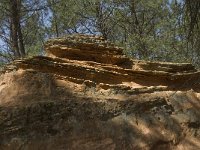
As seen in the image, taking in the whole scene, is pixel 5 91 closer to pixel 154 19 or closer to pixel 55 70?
pixel 55 70

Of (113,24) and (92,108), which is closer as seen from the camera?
(92,108)

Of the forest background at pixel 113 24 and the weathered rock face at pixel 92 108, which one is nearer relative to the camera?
the weathered rock face at pixel 92 108

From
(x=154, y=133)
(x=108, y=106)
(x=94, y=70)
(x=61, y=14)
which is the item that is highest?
(x=61, y=14)

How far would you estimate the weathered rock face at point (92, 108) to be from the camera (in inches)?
177

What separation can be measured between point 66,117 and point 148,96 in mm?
1270

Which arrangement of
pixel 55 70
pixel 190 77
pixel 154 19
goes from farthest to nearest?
pixel 154 19, pixel 190 77, pixel 55 70

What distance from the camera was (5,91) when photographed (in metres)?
5.01

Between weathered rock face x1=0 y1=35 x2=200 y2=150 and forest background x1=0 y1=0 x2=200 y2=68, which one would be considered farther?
forest background x1=0 y1=0 x2=200 y2=68

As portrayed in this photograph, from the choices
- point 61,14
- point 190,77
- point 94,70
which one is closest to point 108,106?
point 94,70

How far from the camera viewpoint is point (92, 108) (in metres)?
4.87

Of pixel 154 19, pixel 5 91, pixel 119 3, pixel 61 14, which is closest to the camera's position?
pixel 5 91

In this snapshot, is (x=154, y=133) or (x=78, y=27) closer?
(x=154, y=133)

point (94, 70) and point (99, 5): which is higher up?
point (99, 5)

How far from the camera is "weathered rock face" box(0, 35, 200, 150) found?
450 cm
